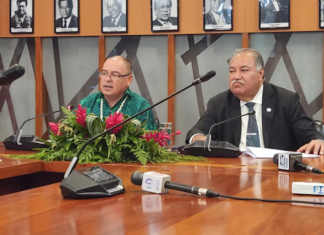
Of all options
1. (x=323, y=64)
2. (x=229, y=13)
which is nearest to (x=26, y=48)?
(x=229, y=13)

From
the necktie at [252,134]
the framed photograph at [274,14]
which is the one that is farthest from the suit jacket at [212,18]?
the necktie at [252,134]

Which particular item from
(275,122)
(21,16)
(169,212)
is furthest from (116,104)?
(169,212)

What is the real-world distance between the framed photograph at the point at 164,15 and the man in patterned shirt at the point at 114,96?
1044 millimetres

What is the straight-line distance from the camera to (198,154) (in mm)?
2621

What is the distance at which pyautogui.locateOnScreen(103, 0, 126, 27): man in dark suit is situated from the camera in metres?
4.96

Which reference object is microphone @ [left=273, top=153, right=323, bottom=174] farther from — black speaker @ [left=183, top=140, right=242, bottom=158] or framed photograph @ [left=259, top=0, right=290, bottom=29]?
framed photograph @ [left=259, top=0, right=290, bottom=29]

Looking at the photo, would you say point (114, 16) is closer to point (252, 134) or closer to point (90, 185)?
point (252, 134)

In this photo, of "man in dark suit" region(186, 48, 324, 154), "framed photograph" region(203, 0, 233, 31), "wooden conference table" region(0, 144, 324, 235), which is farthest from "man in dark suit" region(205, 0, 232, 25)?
"wooden conference table" region(0, 144, 324, 235)

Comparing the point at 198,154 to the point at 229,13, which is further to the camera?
the point at 229,13

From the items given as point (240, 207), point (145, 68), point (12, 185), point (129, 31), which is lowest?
point (12, 185)

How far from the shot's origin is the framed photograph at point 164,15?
4.79 metres

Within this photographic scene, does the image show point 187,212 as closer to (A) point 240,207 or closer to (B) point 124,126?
(A) point 240,207

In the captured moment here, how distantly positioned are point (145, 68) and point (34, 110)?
1434 millimetres

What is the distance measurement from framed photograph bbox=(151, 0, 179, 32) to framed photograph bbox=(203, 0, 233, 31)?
0.31 metres
